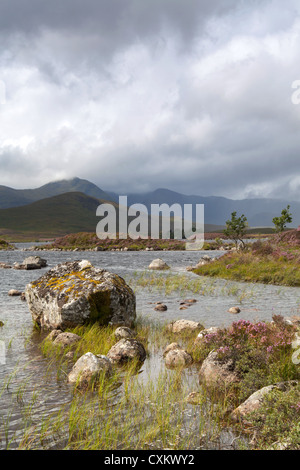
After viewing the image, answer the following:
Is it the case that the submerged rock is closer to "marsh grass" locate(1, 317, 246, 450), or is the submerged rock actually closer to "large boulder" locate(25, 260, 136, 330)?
"large boulder" locate(25, 260, 136, 330)

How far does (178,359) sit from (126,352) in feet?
4.93

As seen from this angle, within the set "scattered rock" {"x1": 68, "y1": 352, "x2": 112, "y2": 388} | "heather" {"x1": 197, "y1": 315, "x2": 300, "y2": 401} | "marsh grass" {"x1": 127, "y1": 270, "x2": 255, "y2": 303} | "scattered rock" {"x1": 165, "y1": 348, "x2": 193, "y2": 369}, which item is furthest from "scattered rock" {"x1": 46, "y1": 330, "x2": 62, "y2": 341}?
"marsh grass" {"x1": 127, "y1": 270, "x2": 255, "y2": 303}

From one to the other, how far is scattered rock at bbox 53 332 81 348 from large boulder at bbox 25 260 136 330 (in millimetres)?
1594

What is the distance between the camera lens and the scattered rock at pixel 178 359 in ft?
30.3

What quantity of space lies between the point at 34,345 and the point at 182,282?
61.8ft

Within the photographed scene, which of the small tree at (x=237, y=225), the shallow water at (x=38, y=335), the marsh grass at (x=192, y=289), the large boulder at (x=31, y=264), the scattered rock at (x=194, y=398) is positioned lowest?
the large boulder at (x=31, y=264)

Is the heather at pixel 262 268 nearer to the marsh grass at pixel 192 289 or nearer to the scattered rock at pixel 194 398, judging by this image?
the marsh grass at pixel 192 289

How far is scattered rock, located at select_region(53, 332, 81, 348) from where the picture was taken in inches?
434

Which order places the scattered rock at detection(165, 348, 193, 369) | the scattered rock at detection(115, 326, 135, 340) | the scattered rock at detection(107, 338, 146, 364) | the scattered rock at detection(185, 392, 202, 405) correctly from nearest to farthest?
the scattered rock at detection(185, 392, 202, 405)
the scattered rock at detection(165, 348, 193, 369)
the scattered rock at detection(107, 338, 146, 364)
the scattered rock at detection(115, 326, 135, 340)

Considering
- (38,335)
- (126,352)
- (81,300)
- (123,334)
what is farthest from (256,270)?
(126,352)

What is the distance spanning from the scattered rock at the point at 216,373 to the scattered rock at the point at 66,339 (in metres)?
4.84

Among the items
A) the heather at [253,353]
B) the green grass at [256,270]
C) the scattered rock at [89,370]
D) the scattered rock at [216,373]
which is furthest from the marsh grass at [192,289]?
the scattered rock at [89,370]
